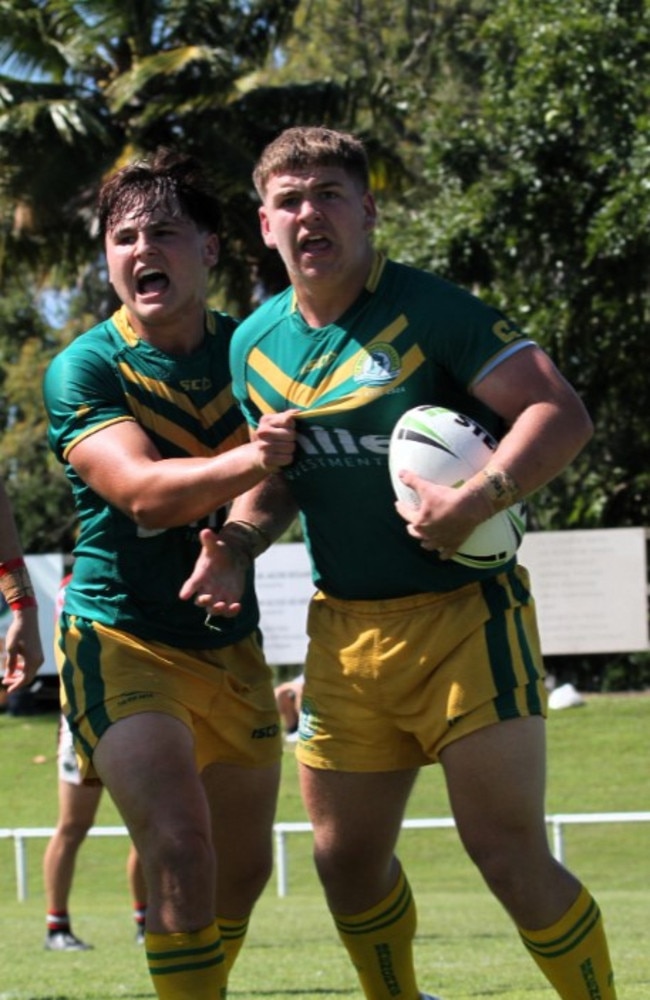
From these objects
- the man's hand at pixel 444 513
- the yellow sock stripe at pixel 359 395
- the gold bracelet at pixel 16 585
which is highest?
the yellow sock stripe at pixel 359 395

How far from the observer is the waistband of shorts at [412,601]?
5.02 metres

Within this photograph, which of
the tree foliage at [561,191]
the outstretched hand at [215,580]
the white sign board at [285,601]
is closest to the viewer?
the outstretched hand at [215,580]

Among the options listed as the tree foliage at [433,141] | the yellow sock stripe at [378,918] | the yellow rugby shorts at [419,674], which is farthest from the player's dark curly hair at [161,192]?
the tree foliage at [433,141]

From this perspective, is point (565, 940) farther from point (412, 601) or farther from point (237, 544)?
point (237, 544)

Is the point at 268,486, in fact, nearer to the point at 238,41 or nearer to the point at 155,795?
the point at 155,795

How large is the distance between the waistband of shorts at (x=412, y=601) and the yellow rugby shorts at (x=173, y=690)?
1.79ft

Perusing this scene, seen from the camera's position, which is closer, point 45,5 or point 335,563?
point 335,563

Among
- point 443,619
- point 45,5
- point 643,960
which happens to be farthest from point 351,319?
point 45,5

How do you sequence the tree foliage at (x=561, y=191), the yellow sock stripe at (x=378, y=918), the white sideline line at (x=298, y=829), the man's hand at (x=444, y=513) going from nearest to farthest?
the man's hand at (x=444, y=513) < the yellow sock stripe at (x=378, y=918) < the white sideline line at (x=298, y=829) < the tree foliage at (x=561, y=191)

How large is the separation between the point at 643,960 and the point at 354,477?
405 centimetres

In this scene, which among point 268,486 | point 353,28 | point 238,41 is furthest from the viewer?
point 353,28

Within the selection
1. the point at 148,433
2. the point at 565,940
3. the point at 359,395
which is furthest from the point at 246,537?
the point at 565,940

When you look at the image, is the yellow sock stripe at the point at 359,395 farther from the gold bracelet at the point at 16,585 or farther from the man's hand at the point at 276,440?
the gold bracelet at the point at 16,585

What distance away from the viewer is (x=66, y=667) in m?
5.37
